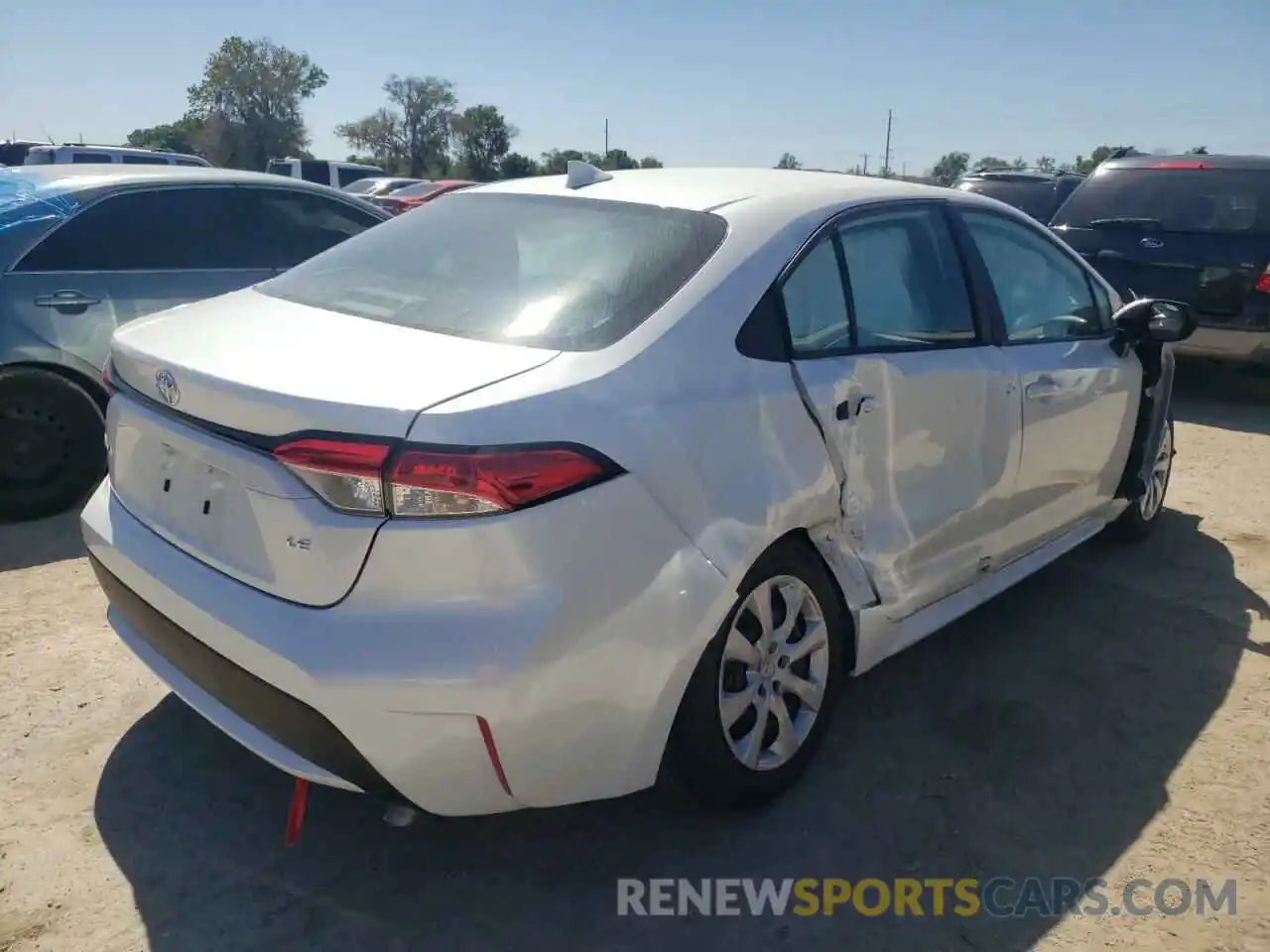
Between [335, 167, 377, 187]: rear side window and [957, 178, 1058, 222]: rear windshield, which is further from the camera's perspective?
[335, 167, 377, 187]: rear side window

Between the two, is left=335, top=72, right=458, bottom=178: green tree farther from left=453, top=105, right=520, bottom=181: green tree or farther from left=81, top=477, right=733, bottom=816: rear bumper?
left=81, top=477, right=733, bottom=816: rear bumper

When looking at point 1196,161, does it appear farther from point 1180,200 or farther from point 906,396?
point 906,396

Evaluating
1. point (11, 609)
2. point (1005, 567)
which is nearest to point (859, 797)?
point (1005, 567)

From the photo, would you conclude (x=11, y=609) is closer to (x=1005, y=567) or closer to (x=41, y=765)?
(x=41, y=765)

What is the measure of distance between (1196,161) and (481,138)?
6147 centimetres

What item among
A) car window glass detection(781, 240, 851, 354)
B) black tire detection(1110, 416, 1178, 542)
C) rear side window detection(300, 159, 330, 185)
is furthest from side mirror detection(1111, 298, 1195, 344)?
rear side window detection(300, 159, 330, 185)

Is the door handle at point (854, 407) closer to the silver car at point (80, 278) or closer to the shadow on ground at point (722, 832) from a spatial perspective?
the shadow on ground at point (722, 832)

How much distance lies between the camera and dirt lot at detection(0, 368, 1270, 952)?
2.32m

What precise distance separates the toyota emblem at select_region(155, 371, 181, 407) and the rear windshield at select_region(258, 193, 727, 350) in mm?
449

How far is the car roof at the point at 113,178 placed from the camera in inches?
194

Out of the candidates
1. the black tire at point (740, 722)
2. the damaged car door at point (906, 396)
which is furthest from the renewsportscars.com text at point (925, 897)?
the damaged car door at point (906, 396)

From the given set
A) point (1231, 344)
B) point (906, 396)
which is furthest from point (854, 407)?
point (1231, 344)

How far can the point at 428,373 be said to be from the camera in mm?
2113

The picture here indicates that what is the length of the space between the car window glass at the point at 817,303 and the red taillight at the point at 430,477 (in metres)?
0.88
